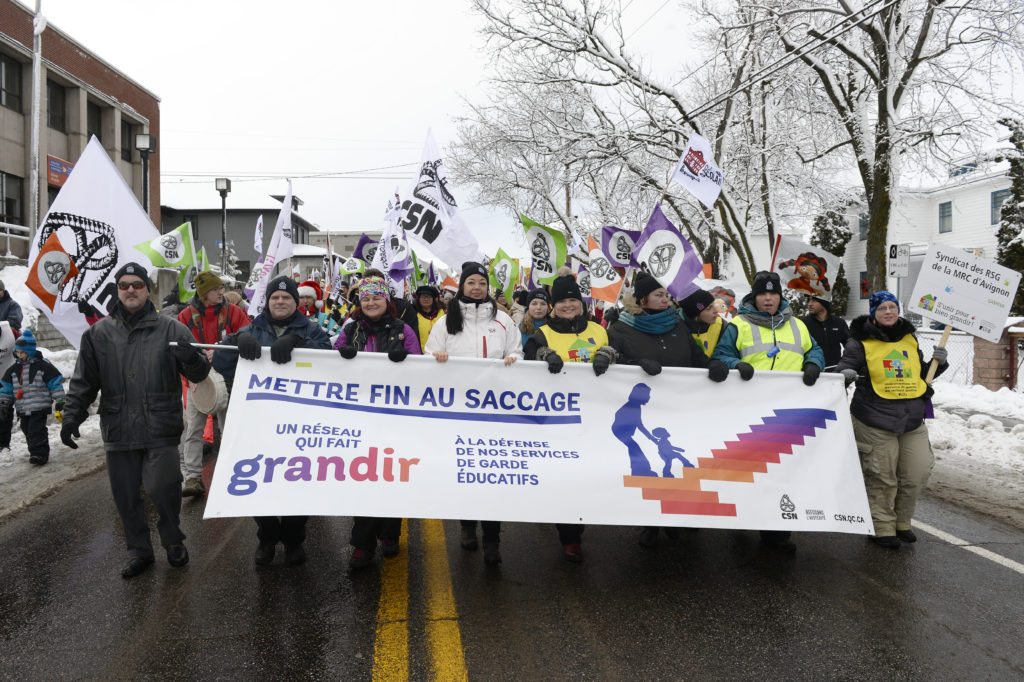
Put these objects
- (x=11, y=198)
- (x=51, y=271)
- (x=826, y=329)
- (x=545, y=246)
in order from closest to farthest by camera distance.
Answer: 1. (x=51, y=271)
2. (x=826, y=329)
3. (x=545, y=246)
4. (x=11, y=198)

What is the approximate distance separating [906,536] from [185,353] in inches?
198

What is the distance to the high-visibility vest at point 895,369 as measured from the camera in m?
5.24

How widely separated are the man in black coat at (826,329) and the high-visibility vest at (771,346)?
4.36 feet

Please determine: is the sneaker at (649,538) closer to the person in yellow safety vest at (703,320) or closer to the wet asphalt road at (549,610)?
the wet asphalt road at (549,610)

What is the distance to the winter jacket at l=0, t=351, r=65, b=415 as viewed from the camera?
24.8ft

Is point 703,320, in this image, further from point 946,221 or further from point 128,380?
point 946,221

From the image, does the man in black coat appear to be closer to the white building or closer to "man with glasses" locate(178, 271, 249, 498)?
"man with glasses" locate(178, 271, 249, 498)

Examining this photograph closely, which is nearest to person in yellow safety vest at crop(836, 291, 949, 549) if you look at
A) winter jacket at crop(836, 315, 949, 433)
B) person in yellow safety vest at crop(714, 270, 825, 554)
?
winter jacket at crop(836, 315, 949, 433)

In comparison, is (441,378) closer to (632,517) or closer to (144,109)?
(632,517)

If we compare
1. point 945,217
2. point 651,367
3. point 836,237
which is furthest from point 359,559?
point 945,217

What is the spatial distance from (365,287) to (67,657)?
8.82 ft

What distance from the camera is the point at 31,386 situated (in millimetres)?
7645

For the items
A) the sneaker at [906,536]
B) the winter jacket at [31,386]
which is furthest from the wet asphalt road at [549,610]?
the winter jacket at [31,386]

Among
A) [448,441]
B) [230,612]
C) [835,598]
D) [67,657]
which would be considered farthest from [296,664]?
[835,598]
